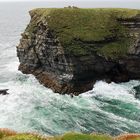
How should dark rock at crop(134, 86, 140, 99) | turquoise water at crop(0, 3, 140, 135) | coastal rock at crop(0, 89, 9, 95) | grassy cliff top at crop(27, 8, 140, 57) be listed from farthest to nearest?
grassy cliff top at crop(27, 8, 140, 57)
coastal rock at crop(0, 89, 9, 95)
dark rock at crop(134, 86, 140, 99)
turquoise water at crop(0, 3, 140, 135)

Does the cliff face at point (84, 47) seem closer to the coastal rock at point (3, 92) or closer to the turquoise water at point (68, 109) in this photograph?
the turquoise water at point (68, 109)

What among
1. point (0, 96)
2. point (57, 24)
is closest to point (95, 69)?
point (57, 24)

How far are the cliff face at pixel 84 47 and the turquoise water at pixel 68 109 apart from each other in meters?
2.23

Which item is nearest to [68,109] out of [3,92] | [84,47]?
[84,47]

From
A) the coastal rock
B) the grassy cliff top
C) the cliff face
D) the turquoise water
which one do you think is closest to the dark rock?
the turquoise water

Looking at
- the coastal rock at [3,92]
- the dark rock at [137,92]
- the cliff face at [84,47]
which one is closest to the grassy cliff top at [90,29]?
the cliff face at [84,47]

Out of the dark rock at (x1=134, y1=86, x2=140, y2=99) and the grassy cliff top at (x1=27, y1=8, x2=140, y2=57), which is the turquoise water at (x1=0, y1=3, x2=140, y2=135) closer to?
the dark rock at (x1=134, y1=86, x2=140, y2=99)

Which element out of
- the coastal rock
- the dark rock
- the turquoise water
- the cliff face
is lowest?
the coastal rock

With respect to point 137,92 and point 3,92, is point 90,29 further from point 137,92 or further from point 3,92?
point 3,92

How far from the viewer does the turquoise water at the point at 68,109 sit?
46.8 metres

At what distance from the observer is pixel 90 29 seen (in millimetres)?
65000

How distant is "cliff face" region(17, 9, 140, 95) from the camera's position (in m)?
61.9

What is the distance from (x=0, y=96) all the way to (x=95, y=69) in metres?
16.1

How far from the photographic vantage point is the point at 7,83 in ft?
229
